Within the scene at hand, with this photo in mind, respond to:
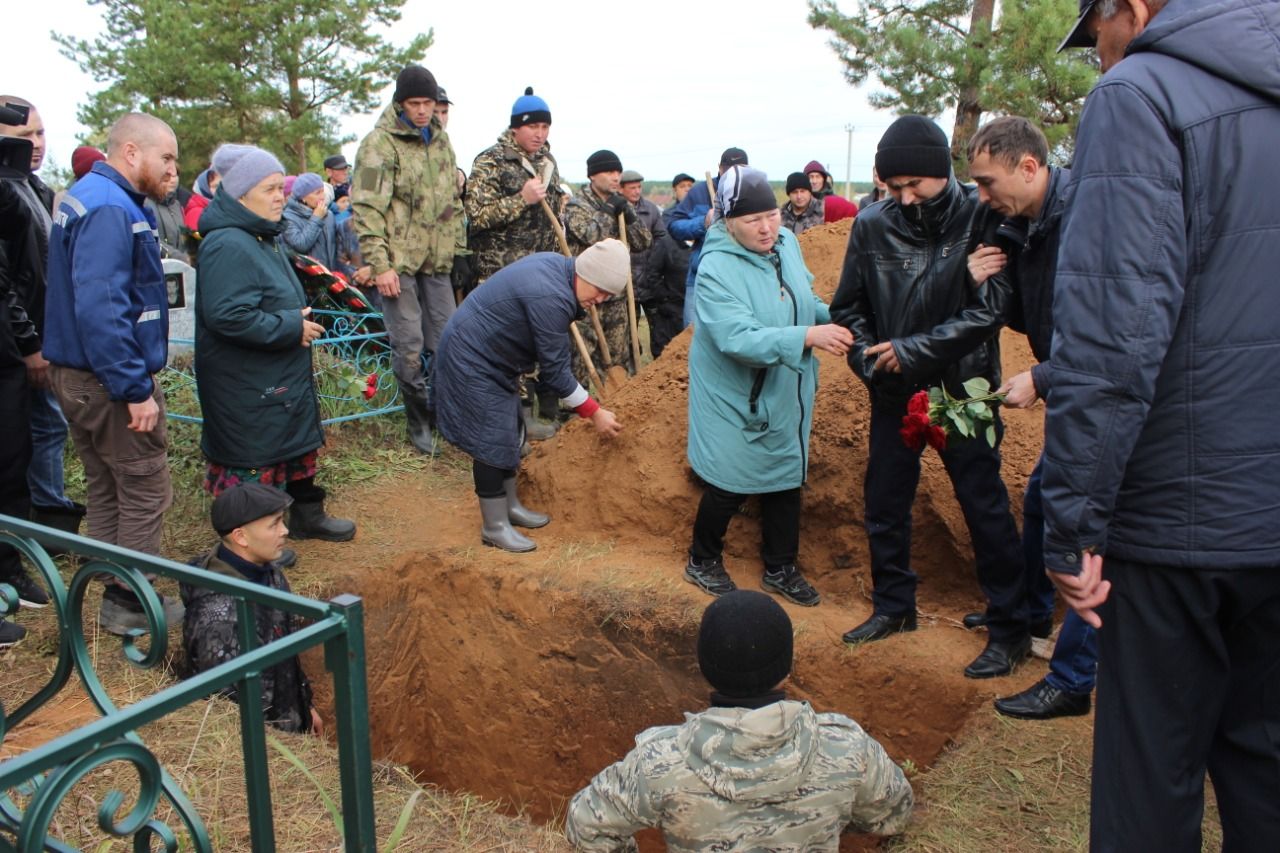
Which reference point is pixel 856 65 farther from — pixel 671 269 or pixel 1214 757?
pixel 1214 757

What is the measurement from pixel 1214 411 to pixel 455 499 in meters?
4.64

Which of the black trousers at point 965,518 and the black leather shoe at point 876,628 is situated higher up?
the black trousers at point 965,518

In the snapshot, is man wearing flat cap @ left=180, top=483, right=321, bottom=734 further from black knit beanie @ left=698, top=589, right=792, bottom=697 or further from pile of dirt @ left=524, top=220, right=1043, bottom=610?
pile of dirt @ left=524, top=220, right=1043, bottom=610

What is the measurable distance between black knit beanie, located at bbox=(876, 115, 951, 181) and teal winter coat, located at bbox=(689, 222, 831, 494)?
0.87m

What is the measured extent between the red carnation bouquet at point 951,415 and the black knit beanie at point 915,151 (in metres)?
0.75

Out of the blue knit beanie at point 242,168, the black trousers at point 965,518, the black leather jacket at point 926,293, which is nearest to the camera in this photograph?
the black leather jacket at point 926,293

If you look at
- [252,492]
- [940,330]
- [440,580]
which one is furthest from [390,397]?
[940,330]

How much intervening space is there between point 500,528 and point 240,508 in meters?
1.88

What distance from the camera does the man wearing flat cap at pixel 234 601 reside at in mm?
3492

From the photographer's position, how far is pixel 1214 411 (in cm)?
201

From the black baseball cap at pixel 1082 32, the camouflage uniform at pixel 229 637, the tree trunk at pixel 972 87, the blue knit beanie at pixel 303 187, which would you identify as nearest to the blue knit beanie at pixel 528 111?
the blue knit beanie at pixel 303 187

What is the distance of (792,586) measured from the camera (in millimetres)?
4645

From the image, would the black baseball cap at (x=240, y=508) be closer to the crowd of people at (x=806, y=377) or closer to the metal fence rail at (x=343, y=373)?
the crowd of people at (x=806, y=377)

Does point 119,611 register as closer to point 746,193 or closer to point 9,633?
point 9,633
